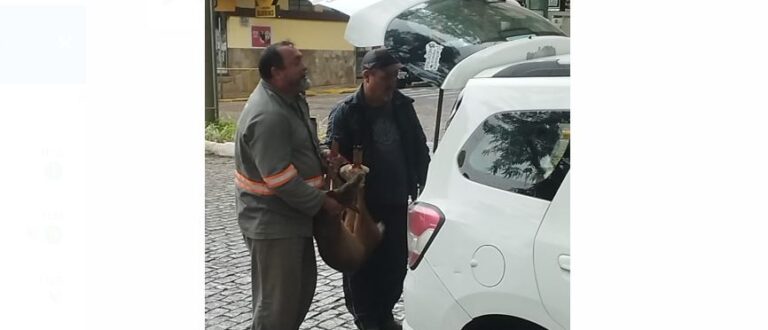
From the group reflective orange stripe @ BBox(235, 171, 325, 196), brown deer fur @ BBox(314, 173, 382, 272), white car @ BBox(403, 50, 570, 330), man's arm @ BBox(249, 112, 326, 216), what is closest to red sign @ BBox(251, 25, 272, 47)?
man's arm @ BBox(249, 112, 326, 216)

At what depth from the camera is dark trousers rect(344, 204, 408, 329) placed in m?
→ 3.38

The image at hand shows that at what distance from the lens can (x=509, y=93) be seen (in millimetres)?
2322

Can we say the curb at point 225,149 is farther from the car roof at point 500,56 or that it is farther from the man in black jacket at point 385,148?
the car roof at point 500,56

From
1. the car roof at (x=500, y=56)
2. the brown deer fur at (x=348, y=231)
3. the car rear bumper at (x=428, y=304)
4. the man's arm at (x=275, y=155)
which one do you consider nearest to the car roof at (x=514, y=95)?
the car roof at (x=500, y=56)

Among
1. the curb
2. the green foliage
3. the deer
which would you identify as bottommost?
the deer

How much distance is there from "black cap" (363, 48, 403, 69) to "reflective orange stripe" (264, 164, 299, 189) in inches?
24.0

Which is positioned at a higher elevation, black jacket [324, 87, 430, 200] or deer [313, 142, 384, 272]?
black jacket [324, 87, 430, 200]

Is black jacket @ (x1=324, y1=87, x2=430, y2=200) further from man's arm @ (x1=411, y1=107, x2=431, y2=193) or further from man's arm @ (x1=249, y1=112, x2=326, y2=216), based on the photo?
man's arm @ (x1=249, y1=112, x2=326, y2=216)

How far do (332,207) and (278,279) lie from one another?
33cm

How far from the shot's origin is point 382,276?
3.49 m

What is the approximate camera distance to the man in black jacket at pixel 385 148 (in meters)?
3.27

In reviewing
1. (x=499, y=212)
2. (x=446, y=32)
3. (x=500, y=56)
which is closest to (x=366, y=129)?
(x=446, y=32)
